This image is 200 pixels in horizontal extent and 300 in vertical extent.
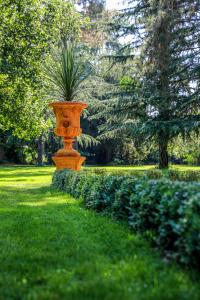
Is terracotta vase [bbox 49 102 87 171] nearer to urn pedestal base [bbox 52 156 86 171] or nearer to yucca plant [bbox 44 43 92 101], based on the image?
urn pedestal base [bbox 52 156 86 171]

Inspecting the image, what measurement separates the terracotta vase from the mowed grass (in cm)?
754

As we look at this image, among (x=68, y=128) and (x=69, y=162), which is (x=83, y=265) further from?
(x=68, y=128)

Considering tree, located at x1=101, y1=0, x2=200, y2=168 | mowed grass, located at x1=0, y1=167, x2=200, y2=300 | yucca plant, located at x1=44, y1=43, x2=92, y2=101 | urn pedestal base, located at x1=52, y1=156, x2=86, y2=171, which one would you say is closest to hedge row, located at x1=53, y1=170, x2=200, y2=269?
mowed grass, located at x1=0, y1=167, x2=200, y2=300

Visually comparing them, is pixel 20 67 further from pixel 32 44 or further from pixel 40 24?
pixel 40 24

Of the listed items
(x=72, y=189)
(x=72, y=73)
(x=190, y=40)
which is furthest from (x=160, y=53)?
(x=72, y=189)

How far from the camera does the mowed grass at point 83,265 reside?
117 inches

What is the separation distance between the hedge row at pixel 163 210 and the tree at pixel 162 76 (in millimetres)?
9353

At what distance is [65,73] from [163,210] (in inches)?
435

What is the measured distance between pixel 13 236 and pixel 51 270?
1.90 meters

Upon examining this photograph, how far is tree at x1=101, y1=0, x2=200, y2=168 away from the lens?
1598 centimetres

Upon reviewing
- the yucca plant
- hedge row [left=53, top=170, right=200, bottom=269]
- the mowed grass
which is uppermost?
the yucca plant

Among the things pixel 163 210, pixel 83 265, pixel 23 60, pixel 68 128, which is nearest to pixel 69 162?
pixel 68 128

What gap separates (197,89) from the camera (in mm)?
15805

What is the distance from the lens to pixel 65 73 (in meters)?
→ 14.4
